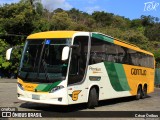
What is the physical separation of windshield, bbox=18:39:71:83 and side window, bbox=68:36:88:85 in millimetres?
399

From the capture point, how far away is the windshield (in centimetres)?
1371

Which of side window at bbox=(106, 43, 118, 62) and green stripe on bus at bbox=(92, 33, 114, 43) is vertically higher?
green stripe on bus at bbox=(92, 33, 114, 43)

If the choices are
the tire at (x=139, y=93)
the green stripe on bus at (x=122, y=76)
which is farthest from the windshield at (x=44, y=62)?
the tire at (x=139, y=93)

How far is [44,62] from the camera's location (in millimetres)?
13938

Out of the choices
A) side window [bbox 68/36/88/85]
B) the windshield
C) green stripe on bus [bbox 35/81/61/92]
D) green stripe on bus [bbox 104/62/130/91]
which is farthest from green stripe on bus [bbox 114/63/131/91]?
green stripe on bus [bbox 35/81/61/92]

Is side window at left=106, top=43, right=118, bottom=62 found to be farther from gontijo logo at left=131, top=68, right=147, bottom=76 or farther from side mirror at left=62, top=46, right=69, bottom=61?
side mirror at left=62, top=46, right=69, bottom=61

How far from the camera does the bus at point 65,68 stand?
13.6 m

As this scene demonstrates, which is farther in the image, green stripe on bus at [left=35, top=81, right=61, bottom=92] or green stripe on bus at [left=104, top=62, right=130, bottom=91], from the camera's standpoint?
green stripe on bus at [left=104, top=62, right=130, bottom=91]

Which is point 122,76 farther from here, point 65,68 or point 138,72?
point 65,68

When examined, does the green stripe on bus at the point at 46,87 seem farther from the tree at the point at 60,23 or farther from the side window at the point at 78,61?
the tree at the point at 60,23

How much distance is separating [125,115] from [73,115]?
6.43 ft

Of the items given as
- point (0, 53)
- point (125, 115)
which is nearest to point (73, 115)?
point (125, 115)

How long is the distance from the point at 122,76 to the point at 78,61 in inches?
218

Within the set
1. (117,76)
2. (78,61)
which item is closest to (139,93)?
(117,76)
